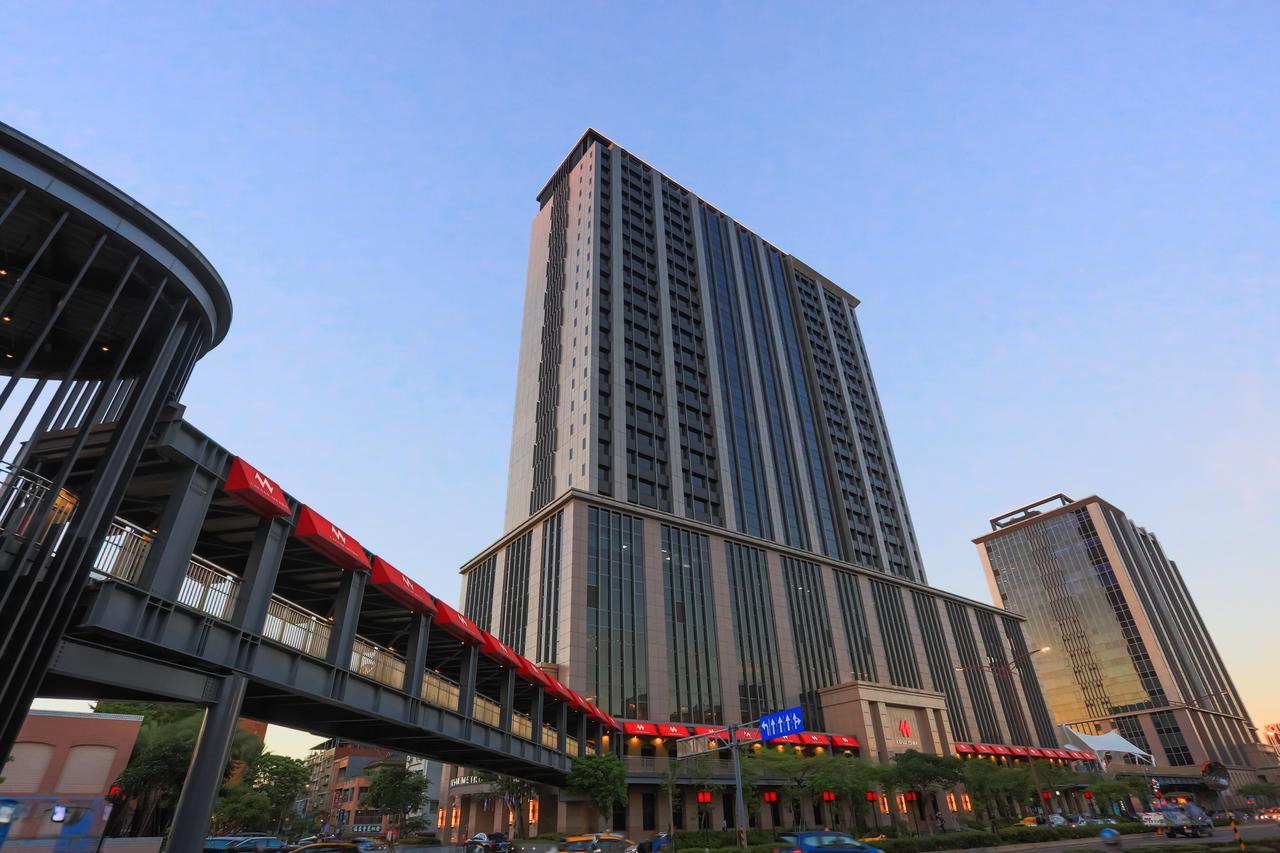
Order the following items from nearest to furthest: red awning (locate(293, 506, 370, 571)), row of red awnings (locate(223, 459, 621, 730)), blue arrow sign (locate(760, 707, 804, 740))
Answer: row of red awnings (locate(223, 459, 621, 730)) < red awning (locate(293, 506, 370, 571)) < blue arrow sign (locate(760, 707, 804, 740))

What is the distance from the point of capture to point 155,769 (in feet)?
154

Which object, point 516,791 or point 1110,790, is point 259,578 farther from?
point 1110,790

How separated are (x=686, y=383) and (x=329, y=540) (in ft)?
221

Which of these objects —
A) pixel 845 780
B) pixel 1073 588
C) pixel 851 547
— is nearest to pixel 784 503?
pixel 851 547

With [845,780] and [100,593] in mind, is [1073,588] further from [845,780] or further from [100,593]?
[100,593]

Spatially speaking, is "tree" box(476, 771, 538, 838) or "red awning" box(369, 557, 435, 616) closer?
"red awning" box(369, 557, 435, 616)

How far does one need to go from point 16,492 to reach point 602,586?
168 ft

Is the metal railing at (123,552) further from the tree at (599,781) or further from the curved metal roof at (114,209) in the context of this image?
the tree at (599,781)

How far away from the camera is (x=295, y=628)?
2031 cm

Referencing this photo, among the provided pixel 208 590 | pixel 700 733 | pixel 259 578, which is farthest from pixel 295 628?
pixel 700 733

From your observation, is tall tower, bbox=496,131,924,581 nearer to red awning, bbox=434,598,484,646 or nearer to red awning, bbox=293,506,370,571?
red awning, bbox=434,598,484,646

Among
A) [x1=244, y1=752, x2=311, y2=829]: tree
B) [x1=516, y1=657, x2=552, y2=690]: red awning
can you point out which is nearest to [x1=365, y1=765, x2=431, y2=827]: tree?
[x1=244, y1=752, x2=311, y2=829]: tree

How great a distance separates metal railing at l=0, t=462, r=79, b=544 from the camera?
13688 millimetres

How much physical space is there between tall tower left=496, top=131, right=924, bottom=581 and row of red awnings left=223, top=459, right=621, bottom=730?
134 ft
